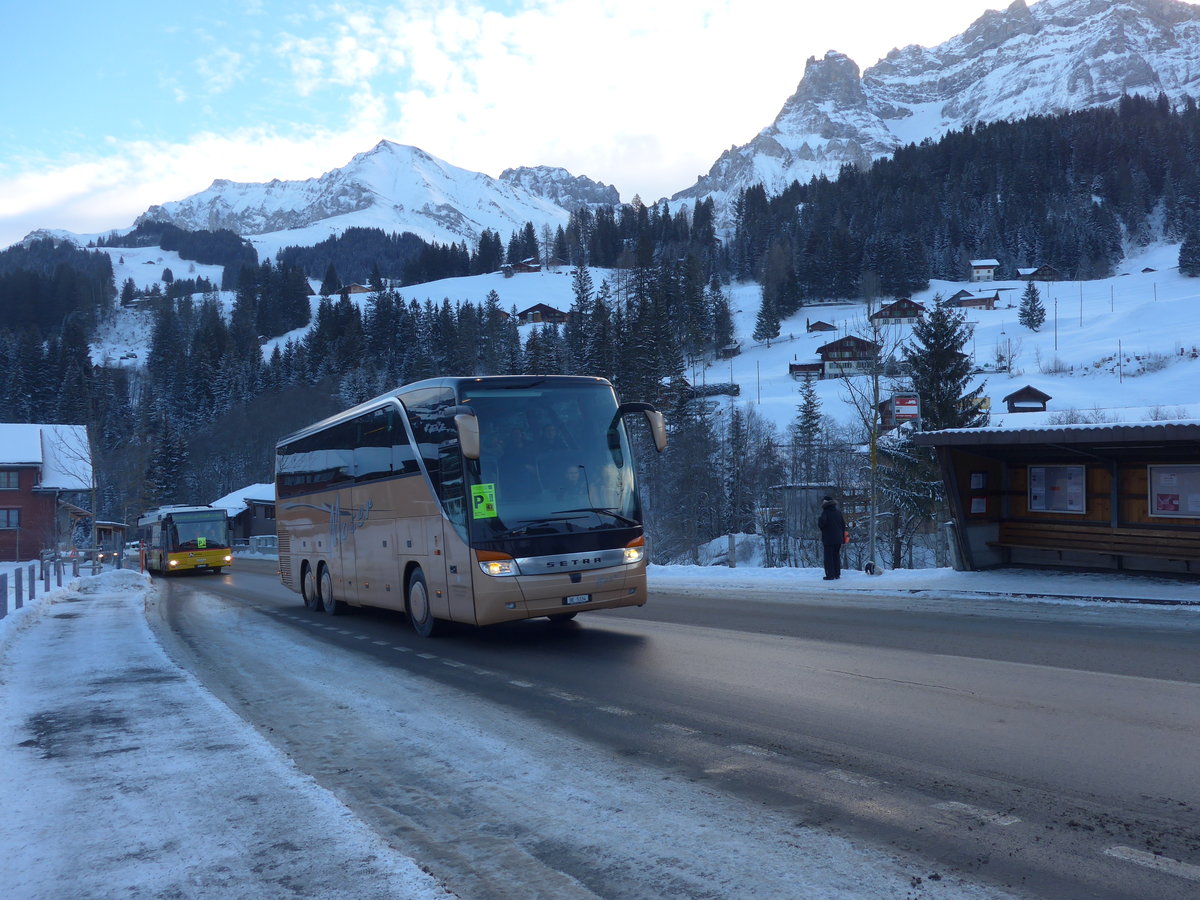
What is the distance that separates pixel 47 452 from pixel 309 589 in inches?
2020

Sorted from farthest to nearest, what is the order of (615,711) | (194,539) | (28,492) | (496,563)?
1. (28,492)
2. (194,539)
3. (496,563)
4. (615,711)

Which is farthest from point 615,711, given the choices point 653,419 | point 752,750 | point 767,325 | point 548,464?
point 767,325

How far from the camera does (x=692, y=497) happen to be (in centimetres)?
5419

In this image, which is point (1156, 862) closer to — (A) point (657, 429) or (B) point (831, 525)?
(A) point (657, 429)

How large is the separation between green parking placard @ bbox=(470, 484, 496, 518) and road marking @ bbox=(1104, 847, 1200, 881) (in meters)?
7.79

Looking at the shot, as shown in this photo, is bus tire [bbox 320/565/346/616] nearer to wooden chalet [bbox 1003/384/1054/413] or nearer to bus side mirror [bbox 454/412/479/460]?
bus side mirror [bbox 454/412/479/460]

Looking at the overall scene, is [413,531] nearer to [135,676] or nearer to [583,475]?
[583,475]

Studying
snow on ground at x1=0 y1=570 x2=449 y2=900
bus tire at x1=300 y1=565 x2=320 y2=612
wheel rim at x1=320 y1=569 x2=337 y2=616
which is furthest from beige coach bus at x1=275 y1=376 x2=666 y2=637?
bus tire at x1=300 y1=565 x2=320 y2=612

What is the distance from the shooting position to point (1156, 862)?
429 cm

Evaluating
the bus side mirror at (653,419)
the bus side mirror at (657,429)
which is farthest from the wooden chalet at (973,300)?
the bus side mirror at (657,429)

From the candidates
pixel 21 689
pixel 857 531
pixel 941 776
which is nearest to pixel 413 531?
pixel 21 689

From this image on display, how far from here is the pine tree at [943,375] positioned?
121ft

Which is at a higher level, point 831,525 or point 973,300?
point 973,300

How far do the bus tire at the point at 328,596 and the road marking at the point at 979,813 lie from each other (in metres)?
14.1
